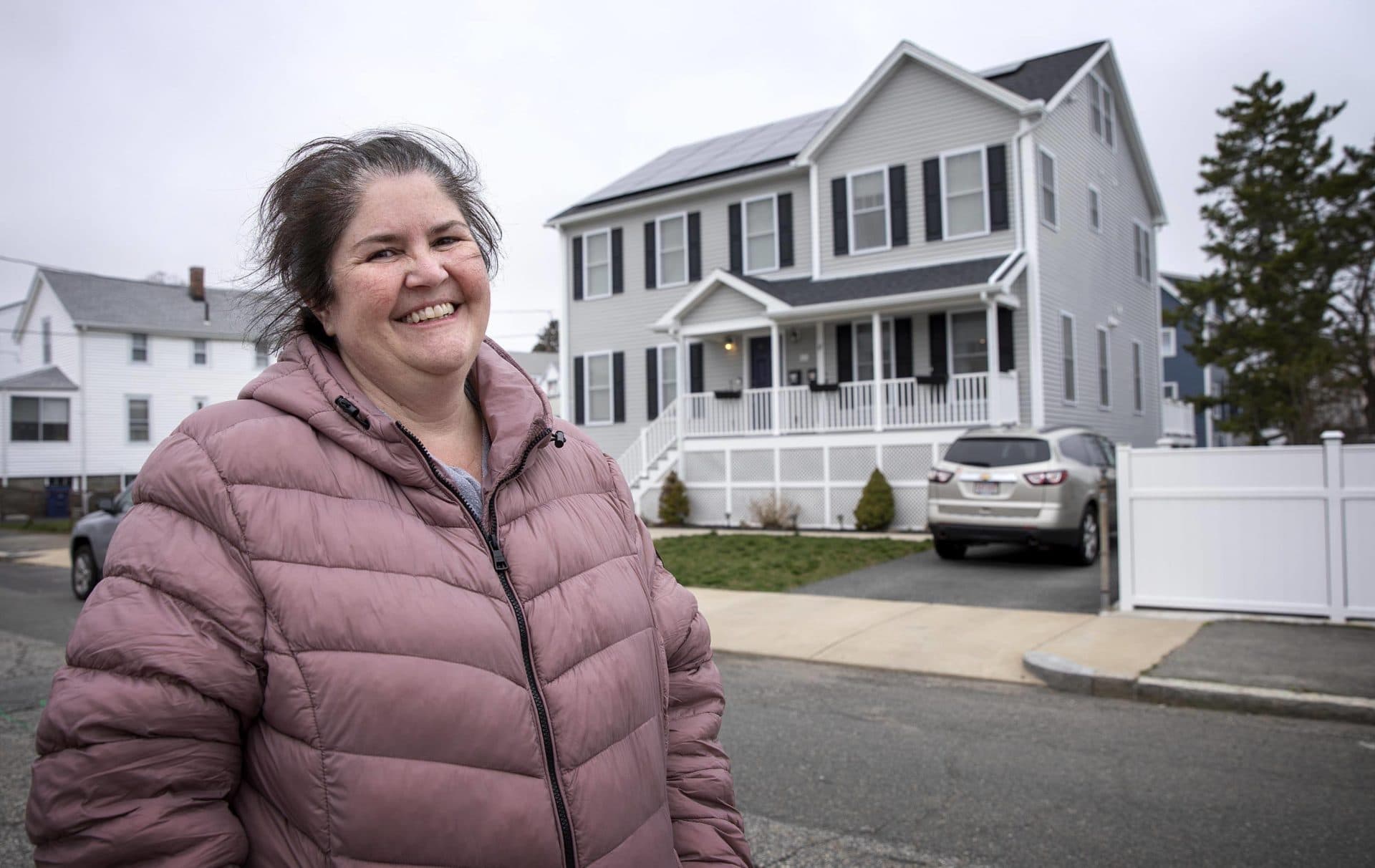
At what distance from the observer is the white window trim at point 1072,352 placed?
19266mm

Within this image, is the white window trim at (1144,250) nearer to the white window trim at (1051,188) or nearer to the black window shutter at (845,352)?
the white window trim at (1051,188)

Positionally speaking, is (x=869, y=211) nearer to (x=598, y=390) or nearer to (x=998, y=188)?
(x=998, y=188)

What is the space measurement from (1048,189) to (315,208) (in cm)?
1909

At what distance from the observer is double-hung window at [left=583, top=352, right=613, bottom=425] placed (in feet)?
79.7

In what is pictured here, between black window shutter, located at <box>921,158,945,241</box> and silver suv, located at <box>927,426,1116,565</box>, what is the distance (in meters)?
7.08

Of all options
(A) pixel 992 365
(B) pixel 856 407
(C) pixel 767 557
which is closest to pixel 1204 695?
(C) pixel 767 557

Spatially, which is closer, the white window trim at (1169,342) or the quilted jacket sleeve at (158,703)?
the quilted jacket sleeve at (158,703)

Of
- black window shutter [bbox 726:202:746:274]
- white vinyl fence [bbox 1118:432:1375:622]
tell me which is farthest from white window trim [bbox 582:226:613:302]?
white vinyl fence [bbox 1118:432:1375:622]

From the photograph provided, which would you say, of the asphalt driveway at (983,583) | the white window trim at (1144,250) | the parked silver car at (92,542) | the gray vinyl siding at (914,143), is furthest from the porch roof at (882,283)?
the parked silver car at (92,542)

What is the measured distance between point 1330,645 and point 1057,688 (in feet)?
7.24

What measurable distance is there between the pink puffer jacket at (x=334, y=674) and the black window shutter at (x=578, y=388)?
2301 cm

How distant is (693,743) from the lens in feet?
6.50

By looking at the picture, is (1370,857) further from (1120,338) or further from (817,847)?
(1120,338)

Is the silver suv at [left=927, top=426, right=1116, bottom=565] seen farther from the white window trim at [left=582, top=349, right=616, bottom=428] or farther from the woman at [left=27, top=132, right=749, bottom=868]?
the white window trim at [left=582, top=349, right=616, bottom=428]
